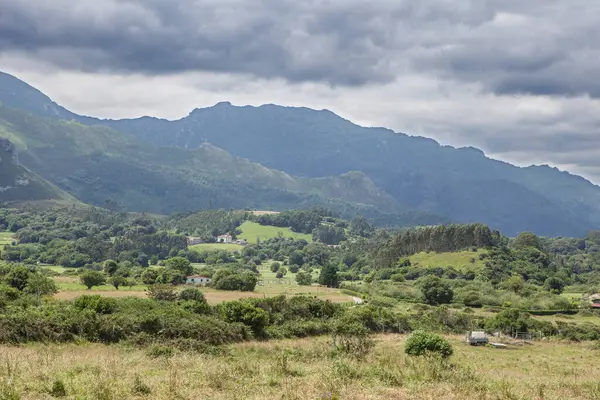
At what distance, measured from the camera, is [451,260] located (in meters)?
144

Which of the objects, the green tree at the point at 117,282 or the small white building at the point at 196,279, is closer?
the green tree at the point at 117,282

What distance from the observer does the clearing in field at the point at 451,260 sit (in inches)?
5418

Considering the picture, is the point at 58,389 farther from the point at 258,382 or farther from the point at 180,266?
the point at 180,266

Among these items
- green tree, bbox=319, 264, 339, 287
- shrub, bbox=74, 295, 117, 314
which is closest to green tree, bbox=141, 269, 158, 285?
green tree, bbox=319, 264, 339, 287

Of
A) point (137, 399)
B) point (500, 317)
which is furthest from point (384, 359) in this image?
point (500, 317)

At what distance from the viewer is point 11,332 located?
104 ft

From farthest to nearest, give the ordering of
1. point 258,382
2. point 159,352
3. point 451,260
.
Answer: point 451,260, point 159,352, point 258,382

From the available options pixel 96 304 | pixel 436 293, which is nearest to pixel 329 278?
pixel 436 293

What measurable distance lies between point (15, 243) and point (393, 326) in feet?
567

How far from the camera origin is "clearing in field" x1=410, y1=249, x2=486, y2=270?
5418 inches

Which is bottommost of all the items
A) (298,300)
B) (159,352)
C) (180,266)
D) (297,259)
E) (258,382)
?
(297,259)

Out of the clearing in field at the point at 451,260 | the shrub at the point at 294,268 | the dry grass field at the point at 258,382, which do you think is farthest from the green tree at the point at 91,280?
the shrub at the point at 294,268

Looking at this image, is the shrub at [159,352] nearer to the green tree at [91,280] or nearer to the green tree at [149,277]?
the green tree at [91,280]

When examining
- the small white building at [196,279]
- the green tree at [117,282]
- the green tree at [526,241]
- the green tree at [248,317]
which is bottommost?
the small white building at [196,279]
